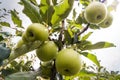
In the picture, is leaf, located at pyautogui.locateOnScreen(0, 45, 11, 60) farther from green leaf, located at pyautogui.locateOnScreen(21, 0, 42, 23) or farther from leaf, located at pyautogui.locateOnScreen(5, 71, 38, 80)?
green leaf, located at pyautogui.locateOnScreen(21, 0, 42, 23)

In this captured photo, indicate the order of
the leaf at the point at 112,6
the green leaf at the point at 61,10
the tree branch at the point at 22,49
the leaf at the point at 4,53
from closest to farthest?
the leaf at the point at 4,53 < the tree branch at the point at 22,49 < the green leaf at the point at 61,10 < the leaf at the point at 112,6

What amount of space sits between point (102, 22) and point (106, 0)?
166 millimetres

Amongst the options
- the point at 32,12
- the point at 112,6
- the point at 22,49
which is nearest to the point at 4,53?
the point at 22,49

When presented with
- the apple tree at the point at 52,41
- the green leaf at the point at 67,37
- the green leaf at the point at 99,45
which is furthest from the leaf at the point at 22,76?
the green leaf at the point at 99,45

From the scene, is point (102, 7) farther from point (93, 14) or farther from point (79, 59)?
point (79, 59)

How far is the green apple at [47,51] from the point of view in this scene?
1679mm

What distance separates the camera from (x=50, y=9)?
1.84m

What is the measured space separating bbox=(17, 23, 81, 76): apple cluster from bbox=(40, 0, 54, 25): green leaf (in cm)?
11

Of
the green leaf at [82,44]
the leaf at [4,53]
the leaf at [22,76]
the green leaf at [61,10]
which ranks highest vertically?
the green leaf at [61,10]

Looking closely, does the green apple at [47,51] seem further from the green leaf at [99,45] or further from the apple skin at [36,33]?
the green leaf at [99,45]

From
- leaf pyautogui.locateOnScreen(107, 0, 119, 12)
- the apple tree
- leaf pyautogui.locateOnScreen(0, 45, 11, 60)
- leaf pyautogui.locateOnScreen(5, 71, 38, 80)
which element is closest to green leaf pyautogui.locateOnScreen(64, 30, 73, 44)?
the apple tree

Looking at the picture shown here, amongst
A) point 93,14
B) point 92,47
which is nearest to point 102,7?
point 93,14

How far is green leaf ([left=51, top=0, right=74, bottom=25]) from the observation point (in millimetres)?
1766

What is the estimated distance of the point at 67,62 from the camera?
1.65 meters
